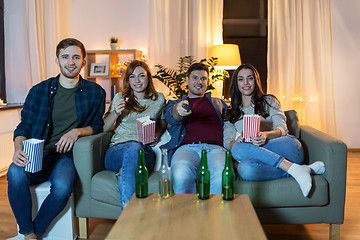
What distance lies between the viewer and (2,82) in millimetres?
4316

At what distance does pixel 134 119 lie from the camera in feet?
7.34

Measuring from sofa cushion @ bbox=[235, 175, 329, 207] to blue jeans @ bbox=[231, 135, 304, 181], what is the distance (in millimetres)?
53

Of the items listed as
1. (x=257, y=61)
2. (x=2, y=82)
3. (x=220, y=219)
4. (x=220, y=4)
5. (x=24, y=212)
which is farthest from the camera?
(x=257, y=61)

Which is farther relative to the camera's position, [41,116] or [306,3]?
[306,3]

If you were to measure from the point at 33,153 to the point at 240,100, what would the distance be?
54.6 inches

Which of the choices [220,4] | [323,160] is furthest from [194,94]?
[220,4]

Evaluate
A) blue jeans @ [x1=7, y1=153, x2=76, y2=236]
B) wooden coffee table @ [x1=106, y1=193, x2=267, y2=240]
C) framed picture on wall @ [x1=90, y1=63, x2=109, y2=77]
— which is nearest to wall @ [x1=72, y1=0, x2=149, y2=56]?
framed picture on wall @ [x1=90, y1=63, x2=109, y2=77]

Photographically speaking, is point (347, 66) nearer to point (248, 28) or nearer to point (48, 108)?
point (248, 28)

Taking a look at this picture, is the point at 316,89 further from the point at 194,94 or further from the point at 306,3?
the point at 194,94

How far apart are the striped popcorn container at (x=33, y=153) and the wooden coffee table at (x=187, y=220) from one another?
601 mm

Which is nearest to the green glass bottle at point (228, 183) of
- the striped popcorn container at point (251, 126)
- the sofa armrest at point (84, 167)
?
the striped popcorn container at point (251, 126)

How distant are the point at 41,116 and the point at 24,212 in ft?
1.89

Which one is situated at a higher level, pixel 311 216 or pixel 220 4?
pixel 220 4

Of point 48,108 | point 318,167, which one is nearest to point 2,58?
point 48,108
